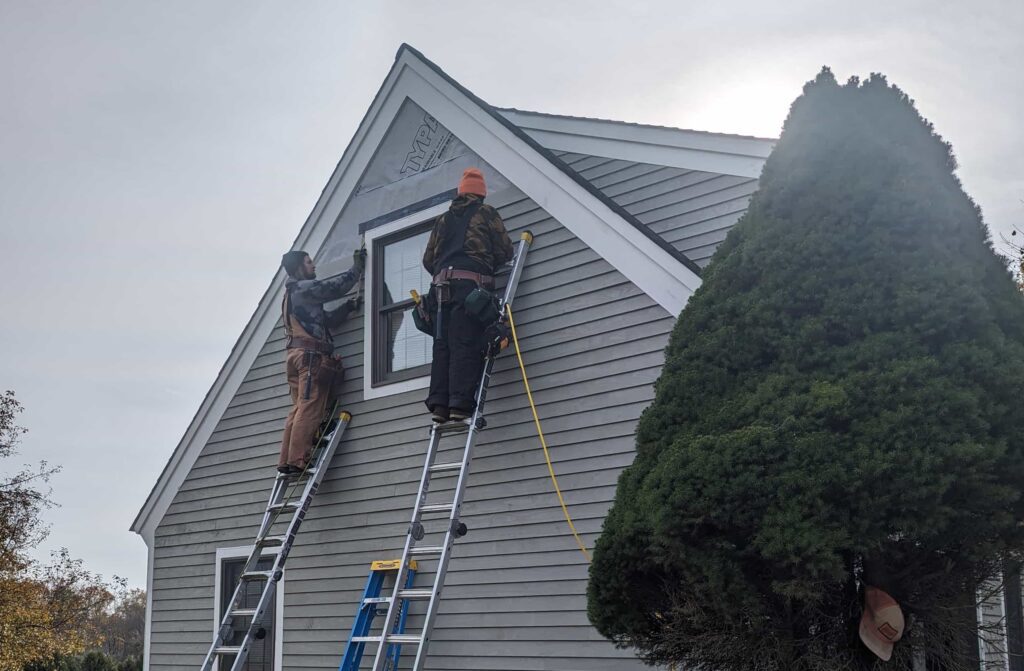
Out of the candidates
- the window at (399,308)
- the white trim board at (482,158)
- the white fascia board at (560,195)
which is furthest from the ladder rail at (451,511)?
the window at (399,308)

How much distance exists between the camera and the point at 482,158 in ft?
28.7

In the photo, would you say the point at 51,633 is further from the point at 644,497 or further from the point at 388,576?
the point at 644,497

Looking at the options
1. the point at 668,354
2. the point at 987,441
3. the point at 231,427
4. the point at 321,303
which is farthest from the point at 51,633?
the point at 987,441

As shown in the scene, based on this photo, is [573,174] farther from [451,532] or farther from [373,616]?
[373,616]

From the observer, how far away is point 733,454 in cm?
473

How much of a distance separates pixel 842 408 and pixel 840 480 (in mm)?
357

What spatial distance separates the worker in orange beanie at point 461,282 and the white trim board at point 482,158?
45 cm

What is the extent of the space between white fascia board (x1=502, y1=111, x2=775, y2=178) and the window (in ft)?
5.69

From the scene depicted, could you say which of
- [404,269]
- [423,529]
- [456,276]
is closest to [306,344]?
[404,269]

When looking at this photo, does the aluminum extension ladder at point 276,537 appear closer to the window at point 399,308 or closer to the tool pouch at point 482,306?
the window at point 399,308

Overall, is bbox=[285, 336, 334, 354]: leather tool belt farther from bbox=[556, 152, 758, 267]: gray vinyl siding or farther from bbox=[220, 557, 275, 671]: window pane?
bbox=[556, 152, 758, 267]: gray vinyl siding

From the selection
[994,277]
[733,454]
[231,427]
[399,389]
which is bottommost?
[733,454]

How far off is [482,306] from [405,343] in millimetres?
1625

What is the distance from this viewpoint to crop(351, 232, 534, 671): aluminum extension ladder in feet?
22.1
